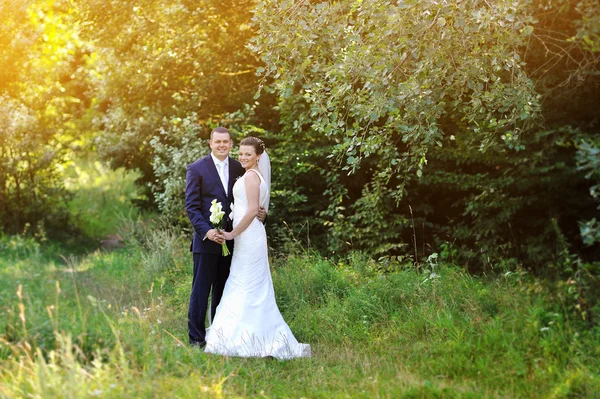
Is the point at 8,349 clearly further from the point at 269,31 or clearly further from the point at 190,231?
the point at 190,231

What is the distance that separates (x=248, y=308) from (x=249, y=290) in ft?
0.58

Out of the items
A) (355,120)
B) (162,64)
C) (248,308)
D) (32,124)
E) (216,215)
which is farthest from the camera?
(32,124)

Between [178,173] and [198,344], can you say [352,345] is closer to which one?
[198,344]

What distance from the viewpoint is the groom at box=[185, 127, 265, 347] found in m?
7.48

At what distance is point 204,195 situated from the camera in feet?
25.1

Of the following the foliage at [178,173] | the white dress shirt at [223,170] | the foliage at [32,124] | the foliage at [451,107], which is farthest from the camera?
the foliage at [32,124]

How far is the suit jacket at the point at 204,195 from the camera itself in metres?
7.52

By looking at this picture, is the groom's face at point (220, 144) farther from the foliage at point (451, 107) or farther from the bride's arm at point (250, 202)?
the foliage at point (451, 107)

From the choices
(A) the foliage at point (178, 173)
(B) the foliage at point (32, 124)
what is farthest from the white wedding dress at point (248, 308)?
(B) the foliage at point (32, 124)

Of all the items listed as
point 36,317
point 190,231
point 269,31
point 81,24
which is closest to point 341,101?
point 269,31

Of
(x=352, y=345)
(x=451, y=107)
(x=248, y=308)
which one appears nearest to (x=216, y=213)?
(x=248, y=308)

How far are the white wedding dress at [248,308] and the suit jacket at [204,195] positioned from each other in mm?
185

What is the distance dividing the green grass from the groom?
1.62ft

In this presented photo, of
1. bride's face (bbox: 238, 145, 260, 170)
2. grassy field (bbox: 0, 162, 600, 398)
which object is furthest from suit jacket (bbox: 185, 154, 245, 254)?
grassy field (bbox: 0, 162, 600, 398)
